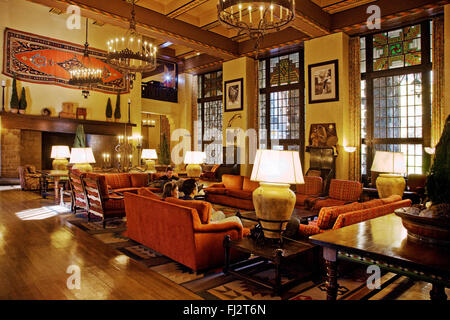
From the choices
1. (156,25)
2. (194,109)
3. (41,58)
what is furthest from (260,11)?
(194,109)

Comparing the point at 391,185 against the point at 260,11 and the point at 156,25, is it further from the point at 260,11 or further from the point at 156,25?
the point at 156,25

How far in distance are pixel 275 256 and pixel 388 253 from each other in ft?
3.66

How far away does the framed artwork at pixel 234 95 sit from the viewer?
11283 mm

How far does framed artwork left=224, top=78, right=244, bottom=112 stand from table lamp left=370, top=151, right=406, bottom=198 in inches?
265

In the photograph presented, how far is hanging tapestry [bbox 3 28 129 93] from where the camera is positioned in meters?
9.95

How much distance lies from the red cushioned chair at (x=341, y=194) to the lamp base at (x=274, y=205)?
9.51 feet

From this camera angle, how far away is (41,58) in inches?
415

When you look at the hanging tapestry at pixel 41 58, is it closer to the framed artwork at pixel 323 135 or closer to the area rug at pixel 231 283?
the framed artwork at pixel 323 135

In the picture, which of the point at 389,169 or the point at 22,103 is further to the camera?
the point at 22,103

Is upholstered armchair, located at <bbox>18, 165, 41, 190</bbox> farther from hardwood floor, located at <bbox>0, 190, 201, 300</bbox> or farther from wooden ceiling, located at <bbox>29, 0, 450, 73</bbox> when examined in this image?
wooden ceiling, located at <bbox>29, 0, 450, 73</bbox>

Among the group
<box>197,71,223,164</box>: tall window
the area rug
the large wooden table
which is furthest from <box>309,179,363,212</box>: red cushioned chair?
<box>197,71,223,164</box>: tall window

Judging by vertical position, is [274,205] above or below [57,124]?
below

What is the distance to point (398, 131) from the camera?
816 cm

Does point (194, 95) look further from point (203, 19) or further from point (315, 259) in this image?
point (315, 259)
